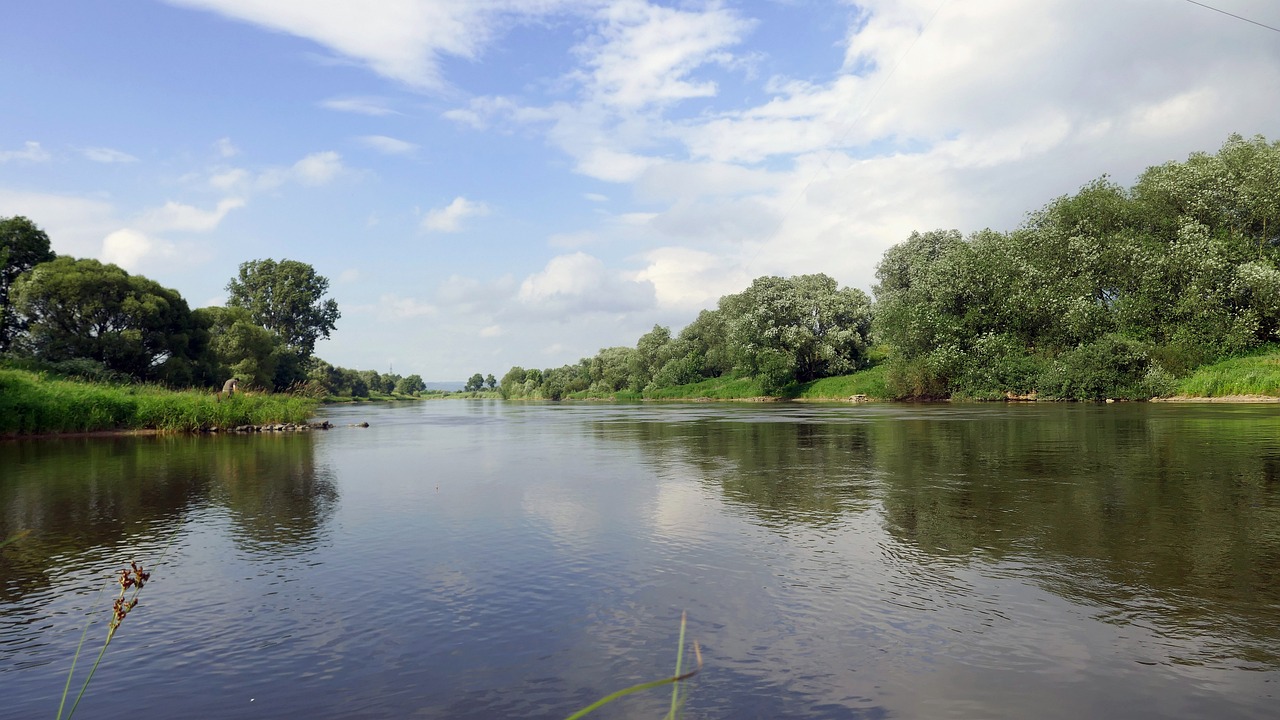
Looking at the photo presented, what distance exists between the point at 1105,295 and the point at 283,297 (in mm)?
115548

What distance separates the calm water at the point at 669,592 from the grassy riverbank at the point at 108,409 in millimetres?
19082

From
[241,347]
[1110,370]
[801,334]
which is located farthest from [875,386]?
[241,347]

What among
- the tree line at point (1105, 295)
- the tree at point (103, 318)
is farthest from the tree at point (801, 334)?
the tree at point (103, 318)

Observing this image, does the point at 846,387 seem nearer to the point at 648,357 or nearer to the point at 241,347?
Result: the point at 648,357

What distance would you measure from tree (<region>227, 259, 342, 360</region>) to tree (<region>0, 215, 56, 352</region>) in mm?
53330

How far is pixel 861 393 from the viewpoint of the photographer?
7919cm

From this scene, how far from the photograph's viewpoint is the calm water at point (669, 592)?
20.2ft

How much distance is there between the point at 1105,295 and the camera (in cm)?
6475

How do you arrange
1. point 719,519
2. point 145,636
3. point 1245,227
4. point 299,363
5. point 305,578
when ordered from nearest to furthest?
point 145,636 → point 305,578 → point 719,519 → point 1245,227 → point 299,363

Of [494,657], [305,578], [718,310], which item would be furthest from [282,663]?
[718,310]

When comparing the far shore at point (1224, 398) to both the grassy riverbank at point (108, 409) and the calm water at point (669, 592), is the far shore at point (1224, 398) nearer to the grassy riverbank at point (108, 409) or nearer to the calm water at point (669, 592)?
the calm water at point (669, 592)

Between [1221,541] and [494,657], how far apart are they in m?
10.8

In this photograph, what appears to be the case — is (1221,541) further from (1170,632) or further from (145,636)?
(145,636)

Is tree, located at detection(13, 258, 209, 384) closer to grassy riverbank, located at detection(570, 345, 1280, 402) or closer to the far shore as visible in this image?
grassy riverbank, located at detection(570, 345, 1280, 402)
